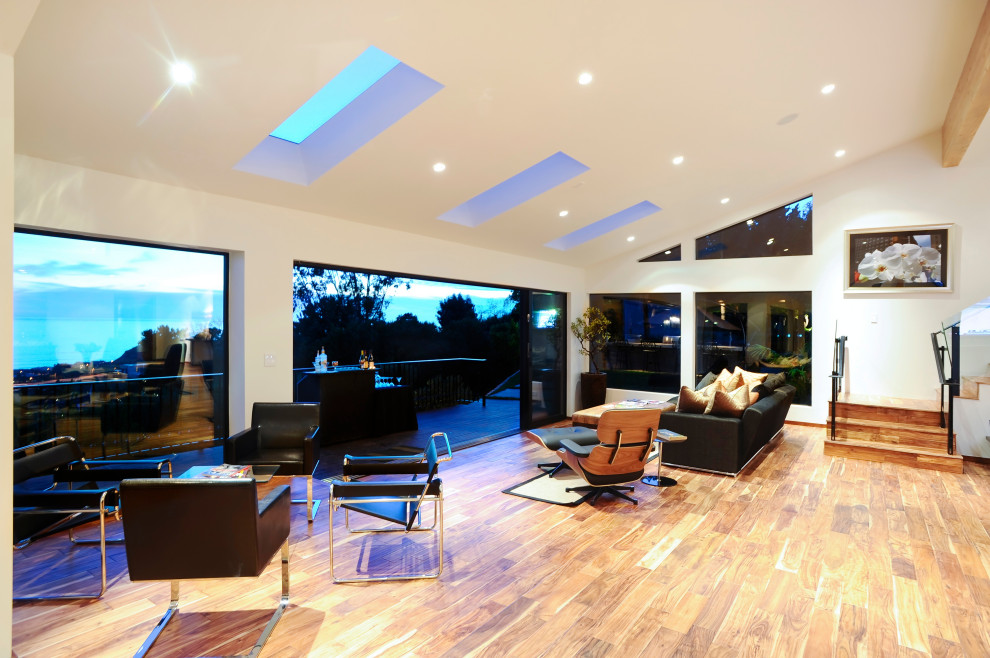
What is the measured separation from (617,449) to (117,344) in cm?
420

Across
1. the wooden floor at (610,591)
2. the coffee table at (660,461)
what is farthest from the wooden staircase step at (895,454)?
the coffee table at (660,461)

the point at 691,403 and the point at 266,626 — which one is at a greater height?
the point at 691,403

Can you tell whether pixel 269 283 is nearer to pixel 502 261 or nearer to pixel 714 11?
pixel 502 261

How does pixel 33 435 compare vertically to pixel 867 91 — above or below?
below

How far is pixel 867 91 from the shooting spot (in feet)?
18.0

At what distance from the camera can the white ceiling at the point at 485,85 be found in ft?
9.80

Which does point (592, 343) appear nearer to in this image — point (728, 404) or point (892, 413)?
point (728, 404)

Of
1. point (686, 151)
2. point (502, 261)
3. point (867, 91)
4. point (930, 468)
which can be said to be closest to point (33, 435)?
point (502, 261)

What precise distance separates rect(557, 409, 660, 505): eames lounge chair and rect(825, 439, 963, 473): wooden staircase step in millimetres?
3640

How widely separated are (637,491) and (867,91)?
4700 mm

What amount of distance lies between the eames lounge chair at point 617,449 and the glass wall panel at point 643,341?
5.10 meters

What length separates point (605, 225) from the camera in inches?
327

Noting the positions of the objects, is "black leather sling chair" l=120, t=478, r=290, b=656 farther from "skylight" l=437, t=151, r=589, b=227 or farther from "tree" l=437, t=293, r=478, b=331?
"tree" l=437, t=293, r=478, b=331

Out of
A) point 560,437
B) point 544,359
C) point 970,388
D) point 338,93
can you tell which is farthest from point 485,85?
point 970,388
